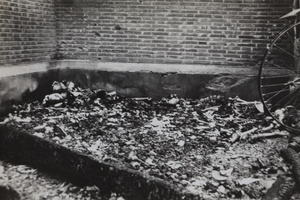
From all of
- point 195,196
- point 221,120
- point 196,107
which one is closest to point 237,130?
point 221,120

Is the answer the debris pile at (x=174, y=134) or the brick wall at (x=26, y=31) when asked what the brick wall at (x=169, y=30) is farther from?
the debris pile at (x=174, y=134)

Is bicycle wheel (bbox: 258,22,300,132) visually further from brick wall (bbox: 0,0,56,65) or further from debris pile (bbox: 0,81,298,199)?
brick wall (bbox: 0,0,56,65)

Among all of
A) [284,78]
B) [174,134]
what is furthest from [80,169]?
[284,78]

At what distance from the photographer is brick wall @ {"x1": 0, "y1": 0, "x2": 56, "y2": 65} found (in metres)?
4.90

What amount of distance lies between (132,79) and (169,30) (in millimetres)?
1192

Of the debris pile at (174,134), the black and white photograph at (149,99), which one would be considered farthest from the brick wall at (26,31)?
the debris pile at (174,134)

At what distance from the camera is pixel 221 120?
15.1 ft

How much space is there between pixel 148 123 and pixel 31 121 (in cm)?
183

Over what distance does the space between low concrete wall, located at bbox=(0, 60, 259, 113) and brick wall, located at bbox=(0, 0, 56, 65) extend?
213mm

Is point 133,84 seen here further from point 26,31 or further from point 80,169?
point 80,169

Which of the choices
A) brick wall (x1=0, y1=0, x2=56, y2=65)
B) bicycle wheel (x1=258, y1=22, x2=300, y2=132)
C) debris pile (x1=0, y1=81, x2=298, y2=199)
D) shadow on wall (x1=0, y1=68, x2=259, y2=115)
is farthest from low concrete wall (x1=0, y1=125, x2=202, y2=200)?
bicycle wheel (x1=258, y1=22, x2=300, y2=132)

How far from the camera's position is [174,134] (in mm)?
4094

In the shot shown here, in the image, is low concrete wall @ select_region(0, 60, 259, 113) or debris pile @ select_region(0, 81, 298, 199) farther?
low concrete wall @ select_region(0, 60, 259, 113)

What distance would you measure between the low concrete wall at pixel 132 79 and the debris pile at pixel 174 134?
156 mm
